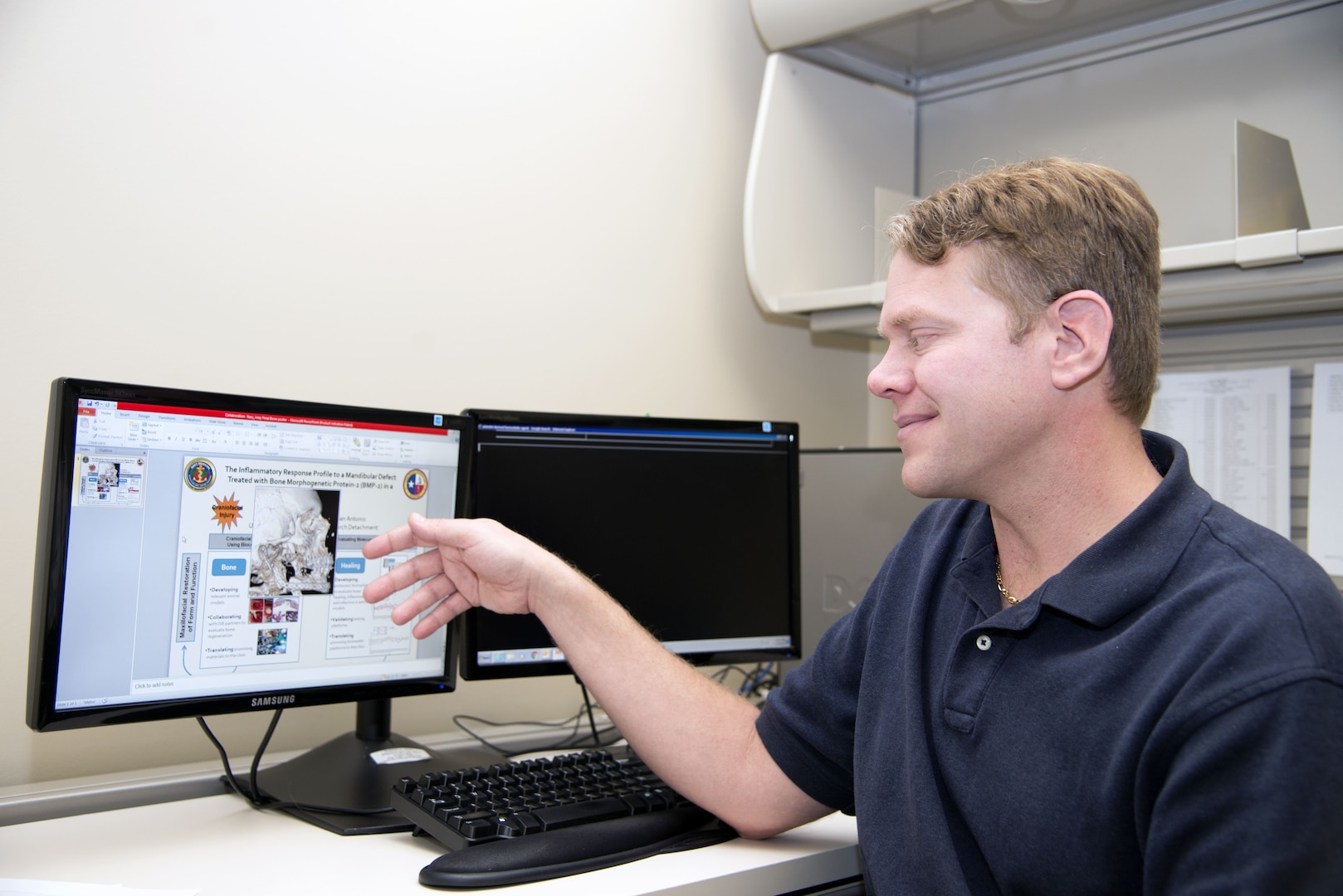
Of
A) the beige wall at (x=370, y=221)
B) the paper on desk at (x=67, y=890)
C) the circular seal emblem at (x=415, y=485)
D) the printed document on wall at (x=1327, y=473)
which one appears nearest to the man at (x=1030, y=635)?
the circular seal emblem at (x=415, y=485)

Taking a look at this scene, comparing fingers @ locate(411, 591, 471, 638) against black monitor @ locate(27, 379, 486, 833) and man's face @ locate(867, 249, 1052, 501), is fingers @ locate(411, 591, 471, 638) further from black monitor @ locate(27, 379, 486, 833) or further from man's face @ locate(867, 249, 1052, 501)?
man's face @ locate(867, 249, 1052, 501)

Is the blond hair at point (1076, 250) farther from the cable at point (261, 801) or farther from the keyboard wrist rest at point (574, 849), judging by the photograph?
the cable at point (261, 801)

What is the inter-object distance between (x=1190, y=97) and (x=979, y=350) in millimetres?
1007

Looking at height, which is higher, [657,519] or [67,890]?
[657,519]

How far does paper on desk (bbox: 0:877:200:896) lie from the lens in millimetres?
742

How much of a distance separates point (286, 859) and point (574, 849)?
253 millimetres

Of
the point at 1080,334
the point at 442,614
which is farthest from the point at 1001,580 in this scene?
the point at 442,614

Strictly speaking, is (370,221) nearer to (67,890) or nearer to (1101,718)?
(67,890)

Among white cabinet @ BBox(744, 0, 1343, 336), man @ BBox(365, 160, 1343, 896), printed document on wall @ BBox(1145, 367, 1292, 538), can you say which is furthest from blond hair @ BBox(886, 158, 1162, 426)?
printed document on wall @ BBox(1145, 367, 1292, 538)

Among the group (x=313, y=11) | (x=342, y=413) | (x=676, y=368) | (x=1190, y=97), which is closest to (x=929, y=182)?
(x=1190, y=97)

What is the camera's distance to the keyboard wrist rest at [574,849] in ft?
2.71

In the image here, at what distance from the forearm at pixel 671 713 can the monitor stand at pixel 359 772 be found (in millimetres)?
235

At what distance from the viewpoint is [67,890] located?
75 centimetres

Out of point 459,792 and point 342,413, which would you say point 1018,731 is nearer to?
point 459,792
